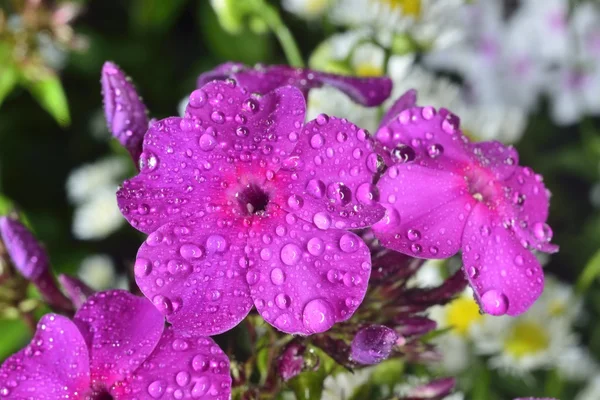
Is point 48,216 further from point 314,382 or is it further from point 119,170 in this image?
point 314,382

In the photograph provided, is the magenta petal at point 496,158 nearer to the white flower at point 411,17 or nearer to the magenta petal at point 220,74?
the magenta petal at point 220,74

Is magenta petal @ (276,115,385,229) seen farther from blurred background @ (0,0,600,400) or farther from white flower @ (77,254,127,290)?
white flower @ (77,254,127,290)

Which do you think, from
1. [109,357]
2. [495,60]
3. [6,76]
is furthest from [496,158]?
[495,60]

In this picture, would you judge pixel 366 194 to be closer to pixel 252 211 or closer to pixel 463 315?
pixel 252 211

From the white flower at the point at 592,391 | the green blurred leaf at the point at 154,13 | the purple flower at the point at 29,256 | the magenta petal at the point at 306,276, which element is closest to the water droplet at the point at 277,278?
the magenta petal at the point at 306,276

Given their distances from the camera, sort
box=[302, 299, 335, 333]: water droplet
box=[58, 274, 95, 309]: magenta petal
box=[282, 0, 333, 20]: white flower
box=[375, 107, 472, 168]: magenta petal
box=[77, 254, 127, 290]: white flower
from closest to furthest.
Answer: box=[302, 299, 335, 333]: water droplet → box=[375, 107, 472, 168]: magenta petal → box=[58, 274, 95, 309]: magenta petal → box=[282, 0, 333, 20]: white flower → box=[77, 254, 127, 290]: white flower

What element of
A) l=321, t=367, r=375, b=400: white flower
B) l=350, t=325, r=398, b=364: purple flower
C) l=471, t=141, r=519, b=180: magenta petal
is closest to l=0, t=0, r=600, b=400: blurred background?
l=321, t=367, r=375, b=400: white flower
